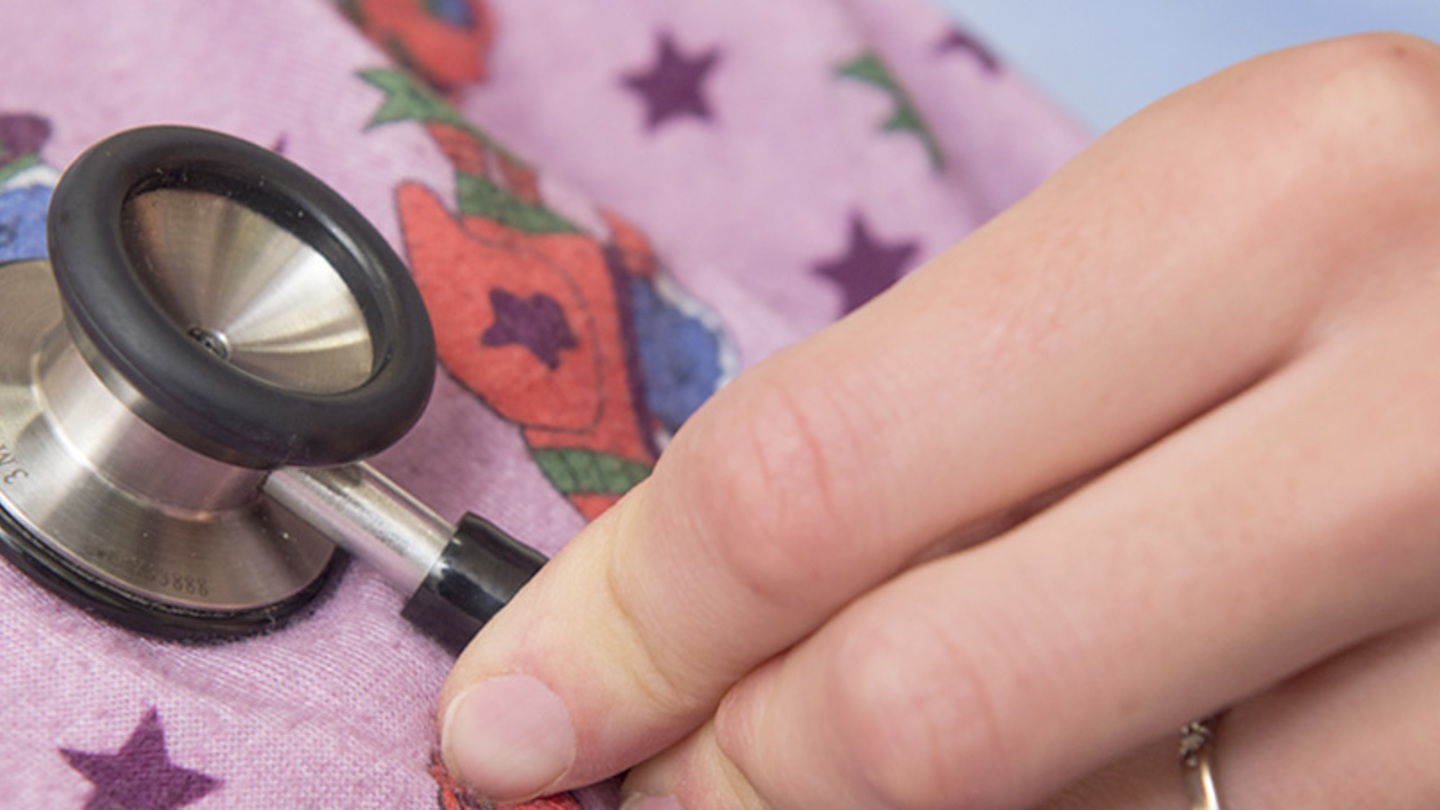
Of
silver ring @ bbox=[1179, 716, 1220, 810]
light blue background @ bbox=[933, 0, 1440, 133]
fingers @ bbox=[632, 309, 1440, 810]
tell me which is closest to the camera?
fingers @ bbox=[632, 309, 1440, 810]

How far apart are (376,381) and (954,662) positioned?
28 centimetres

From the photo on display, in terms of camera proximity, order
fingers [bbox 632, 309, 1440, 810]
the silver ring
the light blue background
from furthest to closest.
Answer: the light blue background → the silver ring → fingers [bbox 632, 309, 1440, 810]

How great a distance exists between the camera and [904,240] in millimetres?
1089

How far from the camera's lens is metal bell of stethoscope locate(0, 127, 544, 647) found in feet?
1.69

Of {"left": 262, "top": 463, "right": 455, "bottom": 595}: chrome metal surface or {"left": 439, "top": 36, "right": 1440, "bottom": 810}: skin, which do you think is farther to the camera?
{"left": 262, "top": 463, "right": 455, "bottom": 595}: chrome metal surface

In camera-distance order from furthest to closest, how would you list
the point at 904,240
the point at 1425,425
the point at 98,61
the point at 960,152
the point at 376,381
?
the point at 960,152
the point at 904,240
the point at 98,61
the point at 376,381
the point at 1425,425

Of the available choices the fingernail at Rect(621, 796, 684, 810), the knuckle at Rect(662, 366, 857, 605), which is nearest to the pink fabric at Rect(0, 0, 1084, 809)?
the fingernail at Rect(621, 796, 684, 810)

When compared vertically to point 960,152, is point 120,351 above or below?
below

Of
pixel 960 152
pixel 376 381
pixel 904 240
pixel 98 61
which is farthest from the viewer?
pixel 960 152

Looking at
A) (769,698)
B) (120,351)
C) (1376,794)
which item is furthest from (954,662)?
(120,351)

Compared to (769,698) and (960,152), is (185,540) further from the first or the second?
(960,152)

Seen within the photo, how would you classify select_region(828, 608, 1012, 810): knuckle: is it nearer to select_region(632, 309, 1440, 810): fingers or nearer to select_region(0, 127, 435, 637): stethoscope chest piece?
select_region(632, 309, 1440, 810): fingers

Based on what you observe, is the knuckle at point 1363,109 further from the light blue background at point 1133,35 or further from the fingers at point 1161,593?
the light blue background at point 1133,35

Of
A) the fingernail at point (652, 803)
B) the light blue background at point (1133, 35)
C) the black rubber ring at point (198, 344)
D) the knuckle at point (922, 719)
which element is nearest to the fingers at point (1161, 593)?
the knuckle at point (922, 719)
